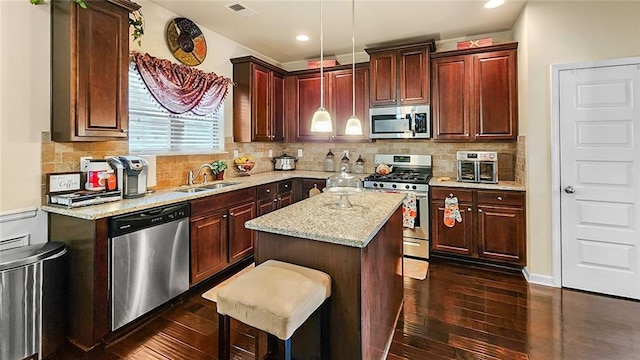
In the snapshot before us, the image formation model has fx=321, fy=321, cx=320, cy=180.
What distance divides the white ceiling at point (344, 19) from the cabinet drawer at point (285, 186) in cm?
187

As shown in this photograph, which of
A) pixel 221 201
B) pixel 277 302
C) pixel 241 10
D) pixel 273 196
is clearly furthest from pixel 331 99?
pixel 277 302

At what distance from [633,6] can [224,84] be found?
4.05 meters

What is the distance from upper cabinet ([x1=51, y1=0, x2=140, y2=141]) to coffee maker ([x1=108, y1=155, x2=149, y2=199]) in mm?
214

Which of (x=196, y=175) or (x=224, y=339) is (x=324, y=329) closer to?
(x=224, y=339)

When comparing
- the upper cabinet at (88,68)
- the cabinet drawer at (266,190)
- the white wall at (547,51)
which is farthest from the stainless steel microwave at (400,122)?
the upper cabinet at (88,68)

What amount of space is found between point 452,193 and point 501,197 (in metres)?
0.49

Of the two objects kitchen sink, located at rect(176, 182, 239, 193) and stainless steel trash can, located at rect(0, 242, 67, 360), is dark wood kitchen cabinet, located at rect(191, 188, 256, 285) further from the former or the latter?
stainless steel trash can, located at rect(0, 242, 67, 360)

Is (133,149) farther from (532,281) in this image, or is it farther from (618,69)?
(618,69)

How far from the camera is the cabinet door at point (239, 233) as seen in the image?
11.0 ft

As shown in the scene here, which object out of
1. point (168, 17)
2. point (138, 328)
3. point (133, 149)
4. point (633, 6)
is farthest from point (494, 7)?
point (138, 328)

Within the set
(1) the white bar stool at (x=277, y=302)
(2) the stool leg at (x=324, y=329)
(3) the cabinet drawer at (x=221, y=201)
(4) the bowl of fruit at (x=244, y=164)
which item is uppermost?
(4) the bowl of fruit at (x=244, y=164)

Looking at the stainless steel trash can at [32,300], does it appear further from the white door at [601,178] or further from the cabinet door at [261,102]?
the white door at [601,178]

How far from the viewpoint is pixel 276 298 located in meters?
1.42

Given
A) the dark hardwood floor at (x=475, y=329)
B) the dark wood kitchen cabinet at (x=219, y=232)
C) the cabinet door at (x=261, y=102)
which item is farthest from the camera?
the cabinet door at (x=261, y=102)
